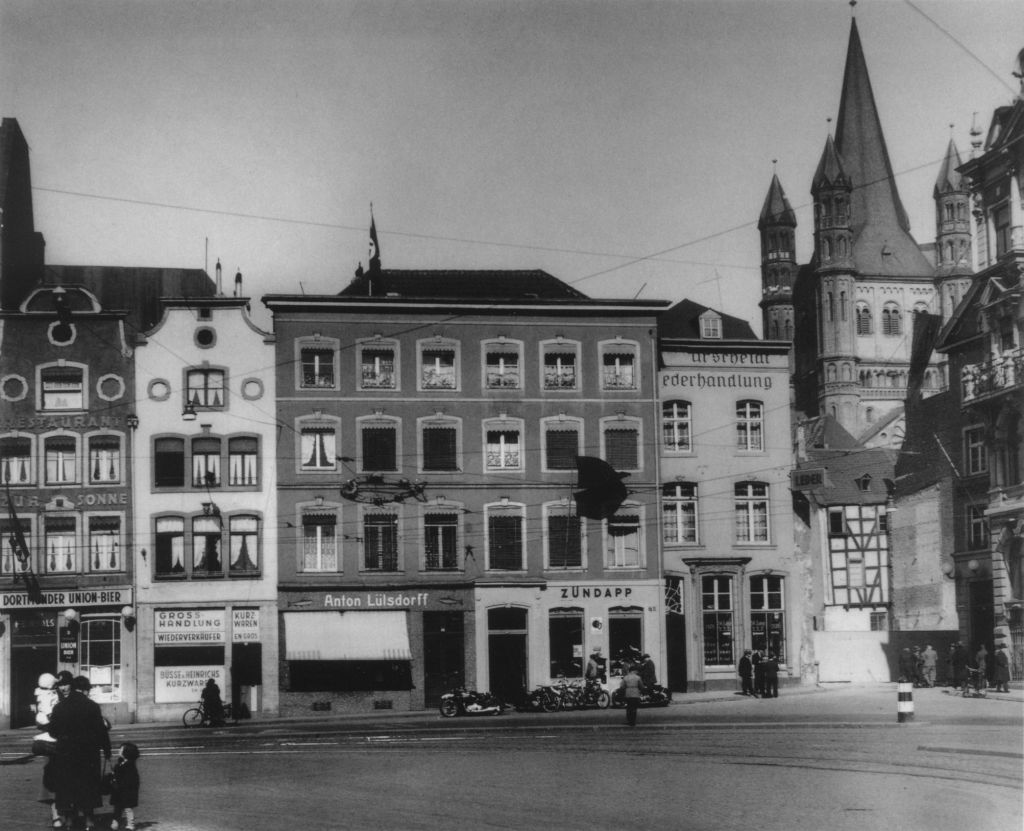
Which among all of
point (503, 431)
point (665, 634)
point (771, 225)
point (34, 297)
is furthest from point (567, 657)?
point (771, 225)

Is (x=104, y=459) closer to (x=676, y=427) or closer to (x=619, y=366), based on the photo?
(x=619, y=366)

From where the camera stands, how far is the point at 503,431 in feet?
176

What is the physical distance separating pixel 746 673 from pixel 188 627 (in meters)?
18.0

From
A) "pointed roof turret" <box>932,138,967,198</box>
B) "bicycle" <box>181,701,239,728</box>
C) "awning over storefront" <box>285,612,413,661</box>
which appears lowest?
"bicycle" <box>181,701,239,728</box>

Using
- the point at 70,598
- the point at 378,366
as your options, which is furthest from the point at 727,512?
the point at 70,598

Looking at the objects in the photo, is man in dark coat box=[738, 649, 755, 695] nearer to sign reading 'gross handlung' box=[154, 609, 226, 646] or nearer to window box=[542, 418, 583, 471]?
window box=[542, 418, 583, 471]

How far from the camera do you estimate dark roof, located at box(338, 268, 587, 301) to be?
5612 centimetres

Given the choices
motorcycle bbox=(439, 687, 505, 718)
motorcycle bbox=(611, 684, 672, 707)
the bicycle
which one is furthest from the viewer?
the bicycle

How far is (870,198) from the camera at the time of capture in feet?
426

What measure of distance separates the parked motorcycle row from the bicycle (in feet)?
21.9

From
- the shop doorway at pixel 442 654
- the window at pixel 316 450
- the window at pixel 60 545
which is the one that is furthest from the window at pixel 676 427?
the window at pixel 60 545

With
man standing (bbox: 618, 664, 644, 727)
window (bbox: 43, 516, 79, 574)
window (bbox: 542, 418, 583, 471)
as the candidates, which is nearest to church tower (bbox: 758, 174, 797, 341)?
window (bbox: 542, 418, 583, 471)

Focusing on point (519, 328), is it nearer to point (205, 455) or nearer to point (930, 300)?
point (205, 455)

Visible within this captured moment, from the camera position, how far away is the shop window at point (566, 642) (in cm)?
5194
